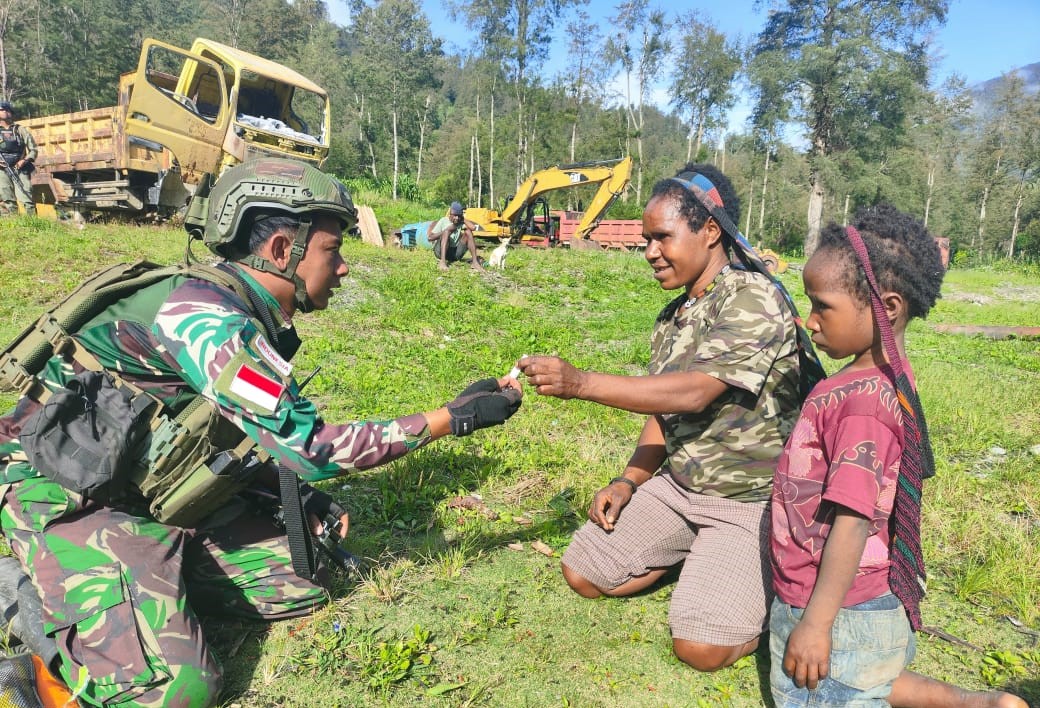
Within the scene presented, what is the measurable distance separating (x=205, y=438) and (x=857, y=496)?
216 cm

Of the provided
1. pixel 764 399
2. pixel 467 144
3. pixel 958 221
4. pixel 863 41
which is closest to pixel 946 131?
pixel 958 221

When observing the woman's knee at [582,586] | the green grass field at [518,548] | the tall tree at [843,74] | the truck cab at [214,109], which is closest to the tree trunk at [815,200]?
the tall tree at [843,74]

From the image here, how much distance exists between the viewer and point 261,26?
138 ft

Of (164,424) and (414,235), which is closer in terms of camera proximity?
(164,424)

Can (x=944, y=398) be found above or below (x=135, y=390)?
below

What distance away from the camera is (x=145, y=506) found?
254cm

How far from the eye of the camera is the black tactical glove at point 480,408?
8.20ft

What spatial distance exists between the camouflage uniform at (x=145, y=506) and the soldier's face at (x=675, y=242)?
4.18 ft

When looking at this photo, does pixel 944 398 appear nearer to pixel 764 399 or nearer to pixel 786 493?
pixel 764 399

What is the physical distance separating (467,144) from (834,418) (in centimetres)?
4138

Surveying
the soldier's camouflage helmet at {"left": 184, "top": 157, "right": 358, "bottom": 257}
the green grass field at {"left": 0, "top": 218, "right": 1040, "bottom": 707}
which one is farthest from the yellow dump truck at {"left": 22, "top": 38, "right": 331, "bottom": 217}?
the soldier's camouflage helmet at {"left": 184, "top": 157, "right": 358, "bottom": 257}

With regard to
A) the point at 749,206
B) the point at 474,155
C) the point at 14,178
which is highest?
the point at 474,155

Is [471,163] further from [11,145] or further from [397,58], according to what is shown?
[11,145]

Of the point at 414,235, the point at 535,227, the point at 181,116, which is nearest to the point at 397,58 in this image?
the point at 535,227
